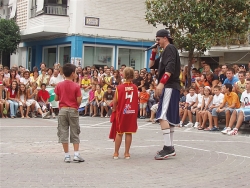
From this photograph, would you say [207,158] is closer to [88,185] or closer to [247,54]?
[88,185]

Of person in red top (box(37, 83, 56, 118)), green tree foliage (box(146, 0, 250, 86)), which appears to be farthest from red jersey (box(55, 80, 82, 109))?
green tree foliage (box(146, 0, 250, 86))

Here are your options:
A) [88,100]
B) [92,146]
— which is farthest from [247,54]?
[92,146]

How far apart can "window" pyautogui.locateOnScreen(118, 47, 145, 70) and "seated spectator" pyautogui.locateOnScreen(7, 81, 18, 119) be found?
35.7 feet

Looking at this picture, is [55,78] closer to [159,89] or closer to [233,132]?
[233,132]

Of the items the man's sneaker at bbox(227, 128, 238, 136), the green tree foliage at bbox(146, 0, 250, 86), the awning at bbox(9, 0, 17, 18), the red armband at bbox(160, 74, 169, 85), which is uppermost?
the awning at bbox(9, 0, 17, 18)

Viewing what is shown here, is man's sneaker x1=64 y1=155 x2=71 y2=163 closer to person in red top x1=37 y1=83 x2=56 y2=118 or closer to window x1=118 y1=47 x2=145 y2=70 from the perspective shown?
person in red top x1=37 y1=83 x2=56 y2=118

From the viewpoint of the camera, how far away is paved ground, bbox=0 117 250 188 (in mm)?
6758

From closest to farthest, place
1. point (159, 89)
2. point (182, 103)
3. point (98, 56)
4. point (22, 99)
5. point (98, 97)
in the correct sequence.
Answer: point (159, 89), point (182, 103), point (22, 99), point (98, 97), point (98, 56)

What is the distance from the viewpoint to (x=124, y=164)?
8195 mm

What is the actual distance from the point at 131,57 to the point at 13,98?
38.4 ft

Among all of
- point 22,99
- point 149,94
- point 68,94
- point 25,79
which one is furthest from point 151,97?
point 68,94

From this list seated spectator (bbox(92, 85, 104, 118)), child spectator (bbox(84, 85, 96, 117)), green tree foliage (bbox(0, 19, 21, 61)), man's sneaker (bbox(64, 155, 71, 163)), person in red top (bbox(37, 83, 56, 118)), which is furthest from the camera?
green tree foliage (bbox(0, 19, 21, 61))

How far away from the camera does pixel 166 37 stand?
9.02 m

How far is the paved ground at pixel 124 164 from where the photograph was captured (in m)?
6.76
